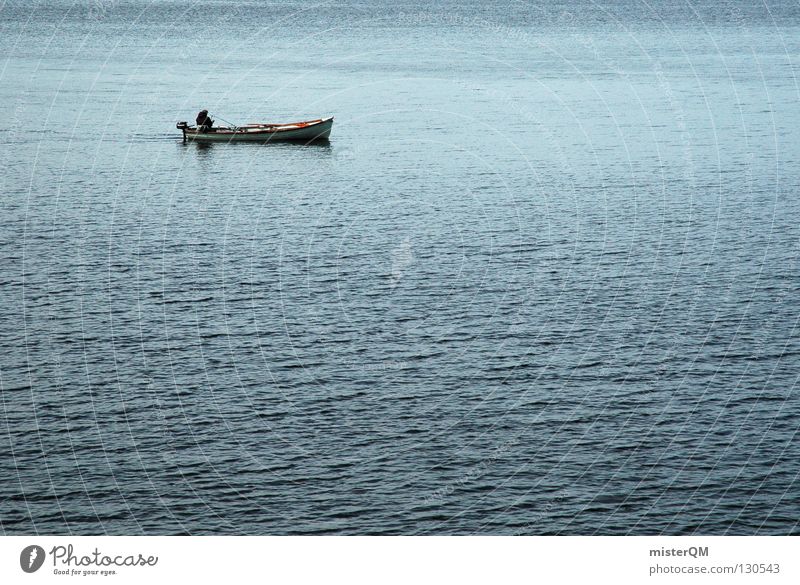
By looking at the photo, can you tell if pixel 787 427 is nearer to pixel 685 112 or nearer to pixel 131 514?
pixel 131 514

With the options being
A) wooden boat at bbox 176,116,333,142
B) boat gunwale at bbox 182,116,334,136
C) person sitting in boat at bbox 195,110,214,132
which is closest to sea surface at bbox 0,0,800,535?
boat gunwale at bbox 182,116,334,136

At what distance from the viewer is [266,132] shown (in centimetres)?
16812

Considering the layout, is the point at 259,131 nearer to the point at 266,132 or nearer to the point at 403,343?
the point at 266,132

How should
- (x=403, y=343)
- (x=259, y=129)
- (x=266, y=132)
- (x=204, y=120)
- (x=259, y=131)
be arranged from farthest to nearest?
(x=204, y=120) < (x=259, y=129) < (x=266, y=132) < (x=259, y=131) < (x=403, y=343)

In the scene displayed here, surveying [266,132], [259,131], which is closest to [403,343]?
[266,132]

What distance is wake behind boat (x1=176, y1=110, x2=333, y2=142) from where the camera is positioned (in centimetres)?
16788

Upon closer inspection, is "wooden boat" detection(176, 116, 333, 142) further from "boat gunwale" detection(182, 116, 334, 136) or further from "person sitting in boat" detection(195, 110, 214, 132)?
"person sitting in boat" detection(195, 110, 214, 132)

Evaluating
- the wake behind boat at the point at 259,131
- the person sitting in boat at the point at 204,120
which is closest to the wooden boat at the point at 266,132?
the wake behind boat at the point at 259,131

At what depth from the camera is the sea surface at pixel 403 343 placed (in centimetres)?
6262

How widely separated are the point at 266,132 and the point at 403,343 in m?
90.0

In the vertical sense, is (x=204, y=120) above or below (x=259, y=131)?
above

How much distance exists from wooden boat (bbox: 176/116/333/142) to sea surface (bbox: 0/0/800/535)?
14.1 meters

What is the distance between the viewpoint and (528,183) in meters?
139

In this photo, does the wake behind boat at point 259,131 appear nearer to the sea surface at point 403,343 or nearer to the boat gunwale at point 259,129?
the boat gunwale at point 259,129
